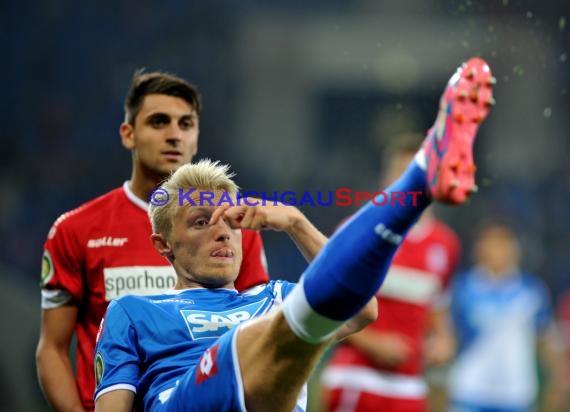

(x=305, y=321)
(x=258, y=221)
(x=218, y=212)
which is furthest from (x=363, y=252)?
(x=218, y=212)

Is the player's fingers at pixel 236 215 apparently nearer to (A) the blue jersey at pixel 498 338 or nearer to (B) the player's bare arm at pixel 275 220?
(B) the player's bare arm at pixel 275 220

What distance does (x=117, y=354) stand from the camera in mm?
3053

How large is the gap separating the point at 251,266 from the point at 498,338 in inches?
197

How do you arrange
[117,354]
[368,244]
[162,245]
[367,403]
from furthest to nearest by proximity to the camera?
1. [367,403]
2. [162,245]
3. [117,354]
4. [368,244]

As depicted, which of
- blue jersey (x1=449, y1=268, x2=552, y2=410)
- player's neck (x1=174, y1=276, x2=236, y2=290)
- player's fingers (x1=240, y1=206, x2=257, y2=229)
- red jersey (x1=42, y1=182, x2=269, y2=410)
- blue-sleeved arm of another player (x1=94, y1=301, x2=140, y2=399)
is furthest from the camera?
blue jersey (x1=449, y1=268, x2=552, y2=410)

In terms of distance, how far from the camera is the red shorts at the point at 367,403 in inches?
241

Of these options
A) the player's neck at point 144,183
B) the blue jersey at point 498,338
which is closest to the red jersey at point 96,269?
the player's neck at point 144,183

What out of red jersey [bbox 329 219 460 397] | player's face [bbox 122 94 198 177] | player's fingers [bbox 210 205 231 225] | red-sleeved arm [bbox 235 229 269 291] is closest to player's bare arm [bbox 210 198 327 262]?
player's fingers [bbox 210 205 231 225]

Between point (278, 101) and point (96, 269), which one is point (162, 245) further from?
point (278, 101)

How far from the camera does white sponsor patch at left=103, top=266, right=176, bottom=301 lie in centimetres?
381

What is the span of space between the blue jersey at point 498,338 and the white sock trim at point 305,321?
6.00 metres

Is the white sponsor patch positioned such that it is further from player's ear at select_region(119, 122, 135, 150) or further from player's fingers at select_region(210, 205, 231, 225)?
player's fingers at select_region(210, 205, 231, 225)

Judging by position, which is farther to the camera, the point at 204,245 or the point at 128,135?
the point at 128,135

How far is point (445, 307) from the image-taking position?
22.8 ft
